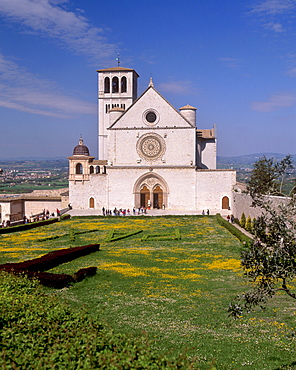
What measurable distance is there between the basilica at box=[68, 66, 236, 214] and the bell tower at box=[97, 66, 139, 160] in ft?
27.3

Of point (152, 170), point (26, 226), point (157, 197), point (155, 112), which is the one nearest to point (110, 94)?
point (155, 112)

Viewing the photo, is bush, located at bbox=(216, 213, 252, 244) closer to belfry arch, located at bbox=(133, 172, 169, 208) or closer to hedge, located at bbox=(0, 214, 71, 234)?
belfry arch, located at bbox=(133, 172, 169, 208)

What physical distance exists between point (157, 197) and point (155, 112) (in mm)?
9580

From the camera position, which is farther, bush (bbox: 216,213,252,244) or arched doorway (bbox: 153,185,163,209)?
arched doorway (bbox: 153,185,163,209)

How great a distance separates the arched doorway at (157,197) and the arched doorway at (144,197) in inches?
31.3

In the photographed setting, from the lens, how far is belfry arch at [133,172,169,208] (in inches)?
1875

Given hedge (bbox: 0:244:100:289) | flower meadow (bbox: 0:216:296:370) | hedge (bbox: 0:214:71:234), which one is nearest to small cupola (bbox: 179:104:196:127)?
hedge (bbox: 0:214:71:234)

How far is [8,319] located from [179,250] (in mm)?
16263

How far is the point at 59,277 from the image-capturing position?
14891 mm

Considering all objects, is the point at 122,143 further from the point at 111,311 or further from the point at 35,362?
the point at 35,362

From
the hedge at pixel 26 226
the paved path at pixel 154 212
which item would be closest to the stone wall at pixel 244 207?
the paved path at pixel 154 212

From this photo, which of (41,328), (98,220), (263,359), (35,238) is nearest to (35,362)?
(41,328)

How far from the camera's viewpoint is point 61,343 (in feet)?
22.3

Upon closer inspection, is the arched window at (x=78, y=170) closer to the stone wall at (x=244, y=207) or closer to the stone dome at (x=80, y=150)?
the stone dome at (x=80, y=150)
